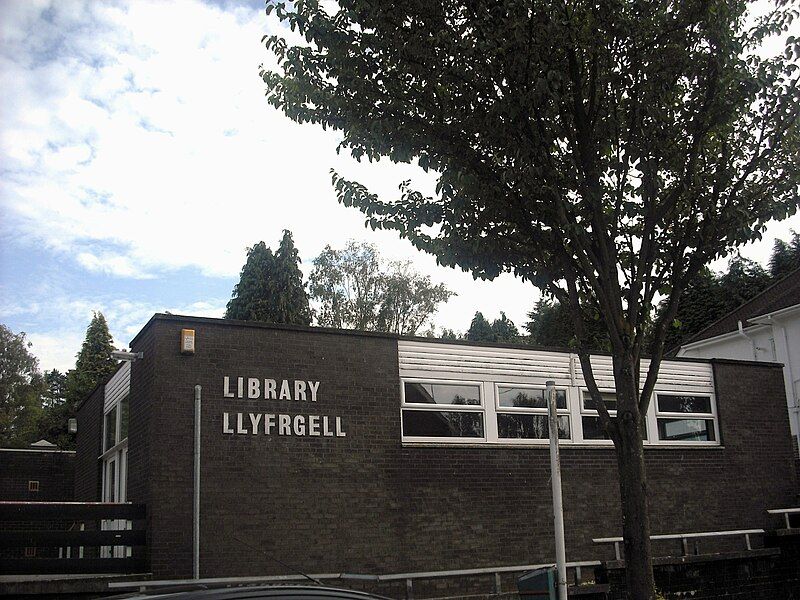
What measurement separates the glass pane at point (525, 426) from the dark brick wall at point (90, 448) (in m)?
7.51

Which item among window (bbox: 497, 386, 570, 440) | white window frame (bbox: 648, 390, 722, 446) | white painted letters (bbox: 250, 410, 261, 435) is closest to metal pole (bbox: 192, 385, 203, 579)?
white painted letters (bbox: 250, 410, 261, 435)

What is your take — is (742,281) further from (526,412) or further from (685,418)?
(526,412)

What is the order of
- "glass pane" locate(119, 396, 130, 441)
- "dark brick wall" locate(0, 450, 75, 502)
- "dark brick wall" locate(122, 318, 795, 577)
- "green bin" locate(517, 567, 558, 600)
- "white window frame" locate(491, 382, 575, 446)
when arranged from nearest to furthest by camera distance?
"green bin" locate(517, 567, 558, 600) < "dark brick wall" locate(122, 318, 795, 577) < "glass pane" locate(119, 396, 130, 441) < "white window frame" locate(491, 382, 575, 446) < "dark brick wall" locate(0, 450, 75, 502)

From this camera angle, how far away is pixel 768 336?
27.5 m

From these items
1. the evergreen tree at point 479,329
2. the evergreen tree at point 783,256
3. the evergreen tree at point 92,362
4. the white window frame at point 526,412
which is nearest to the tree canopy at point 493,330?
the evergreen tree at point 479,329

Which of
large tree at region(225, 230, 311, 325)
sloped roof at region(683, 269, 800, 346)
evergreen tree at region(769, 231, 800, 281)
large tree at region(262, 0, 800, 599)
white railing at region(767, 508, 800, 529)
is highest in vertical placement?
evergreen tree at region(769, 231, 800, 281)

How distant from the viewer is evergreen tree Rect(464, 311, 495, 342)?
183 feet

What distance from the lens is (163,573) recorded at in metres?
11.8

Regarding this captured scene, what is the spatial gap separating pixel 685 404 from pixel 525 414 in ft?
12.9

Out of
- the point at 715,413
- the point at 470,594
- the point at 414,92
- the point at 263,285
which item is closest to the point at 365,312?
the point at 263,285

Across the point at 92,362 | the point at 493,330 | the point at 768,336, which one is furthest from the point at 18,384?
the point at 768,336

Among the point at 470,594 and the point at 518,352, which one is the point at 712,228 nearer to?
the point at 518,352

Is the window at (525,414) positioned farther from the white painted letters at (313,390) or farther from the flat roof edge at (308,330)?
the white painted letters at (313,390)

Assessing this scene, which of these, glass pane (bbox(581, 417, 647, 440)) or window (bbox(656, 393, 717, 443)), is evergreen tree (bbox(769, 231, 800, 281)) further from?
glass pane (bbox(581, 417, 647, 440))
